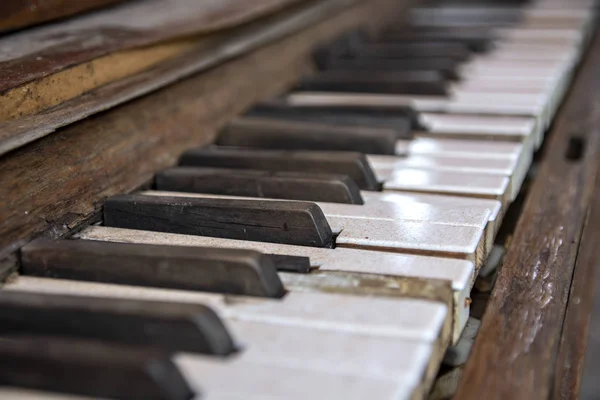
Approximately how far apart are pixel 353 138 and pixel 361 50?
855 millimetres

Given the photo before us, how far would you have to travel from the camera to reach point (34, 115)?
1.18 meters

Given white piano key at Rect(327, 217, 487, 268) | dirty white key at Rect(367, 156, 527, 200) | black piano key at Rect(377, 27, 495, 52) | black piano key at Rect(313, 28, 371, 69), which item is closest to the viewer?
white piano key at Rect(327, 217, 487, 268)

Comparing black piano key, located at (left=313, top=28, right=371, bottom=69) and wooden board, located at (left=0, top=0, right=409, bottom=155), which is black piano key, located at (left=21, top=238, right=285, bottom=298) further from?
black piano key, located at (left=313, top=28, right=371, bottom=69)

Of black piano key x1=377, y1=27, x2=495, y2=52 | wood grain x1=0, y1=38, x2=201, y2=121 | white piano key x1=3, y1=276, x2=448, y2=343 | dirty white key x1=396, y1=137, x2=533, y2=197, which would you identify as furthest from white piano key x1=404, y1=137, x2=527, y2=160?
black piano key x1=377, y1=27, x2=495, y2=52

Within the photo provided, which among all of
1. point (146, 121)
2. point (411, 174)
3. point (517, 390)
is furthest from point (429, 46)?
point (517, 390)

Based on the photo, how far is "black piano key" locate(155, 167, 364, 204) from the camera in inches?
53.3

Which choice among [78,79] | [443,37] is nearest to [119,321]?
[78,79]

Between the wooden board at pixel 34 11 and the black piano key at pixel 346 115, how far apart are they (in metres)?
0.48

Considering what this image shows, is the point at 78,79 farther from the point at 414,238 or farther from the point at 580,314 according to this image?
the point at 580,314

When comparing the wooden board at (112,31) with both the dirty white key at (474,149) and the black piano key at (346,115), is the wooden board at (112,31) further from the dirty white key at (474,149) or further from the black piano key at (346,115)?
the dirty white key at (474,149)

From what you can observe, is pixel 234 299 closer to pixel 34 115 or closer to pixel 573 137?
pixel 34 115

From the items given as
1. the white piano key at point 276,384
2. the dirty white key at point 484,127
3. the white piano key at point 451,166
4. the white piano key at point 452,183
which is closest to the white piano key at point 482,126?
the dirty white key at point 484,127

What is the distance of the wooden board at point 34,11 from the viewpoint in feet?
4.63

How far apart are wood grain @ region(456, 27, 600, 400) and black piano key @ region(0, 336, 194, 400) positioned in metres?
0.35
